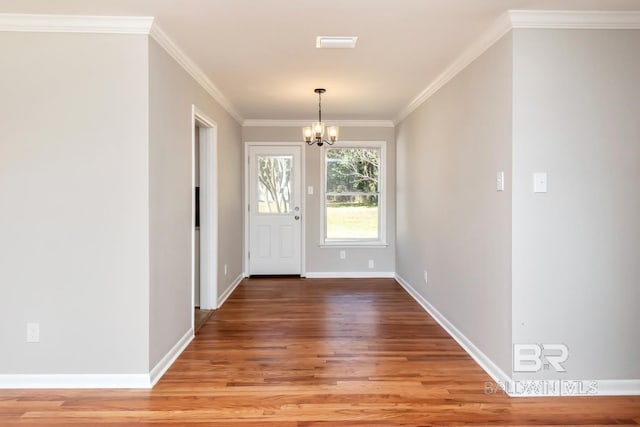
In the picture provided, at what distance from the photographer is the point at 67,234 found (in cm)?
257

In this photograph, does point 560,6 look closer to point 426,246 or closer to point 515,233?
point 515,233

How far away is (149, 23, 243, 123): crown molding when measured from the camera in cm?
270

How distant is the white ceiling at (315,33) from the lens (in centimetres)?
235

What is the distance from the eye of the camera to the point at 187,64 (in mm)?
3285

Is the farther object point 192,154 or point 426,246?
point 426,246

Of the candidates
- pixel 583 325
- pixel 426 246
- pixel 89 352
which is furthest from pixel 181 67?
pixel 583 325

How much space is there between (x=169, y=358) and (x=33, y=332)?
86 centimetres

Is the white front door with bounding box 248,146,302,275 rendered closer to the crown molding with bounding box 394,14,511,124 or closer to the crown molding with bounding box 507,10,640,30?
the crown molding with bounding box 394,14,511,124

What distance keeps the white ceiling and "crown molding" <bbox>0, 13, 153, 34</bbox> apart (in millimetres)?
54

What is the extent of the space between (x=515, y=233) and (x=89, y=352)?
9.02 ft

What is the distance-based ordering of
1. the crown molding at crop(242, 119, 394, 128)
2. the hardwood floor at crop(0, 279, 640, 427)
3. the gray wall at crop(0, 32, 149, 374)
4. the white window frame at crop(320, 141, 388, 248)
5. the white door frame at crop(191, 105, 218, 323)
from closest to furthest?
the hardwood floor at crop(0, 279, 640, 427)
the gray wall at crop(0, 32, 149, 374)
the white door frame at crop(191, 105, 218, 323)
the crown molding at crop(242, 119, 394, 128)
the white window frame at crop(320, 141, 388, 248)

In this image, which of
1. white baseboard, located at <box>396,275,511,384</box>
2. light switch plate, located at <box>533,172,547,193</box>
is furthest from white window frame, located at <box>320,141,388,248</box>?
light switch plate, located at <box>533,172,547,193</box>

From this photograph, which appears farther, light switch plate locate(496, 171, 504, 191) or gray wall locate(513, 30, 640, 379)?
light switch plate locate(496, 171, 504, 191)

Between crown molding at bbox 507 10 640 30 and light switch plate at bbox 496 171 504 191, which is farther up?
crown molding at bbox 507 10 640 30
